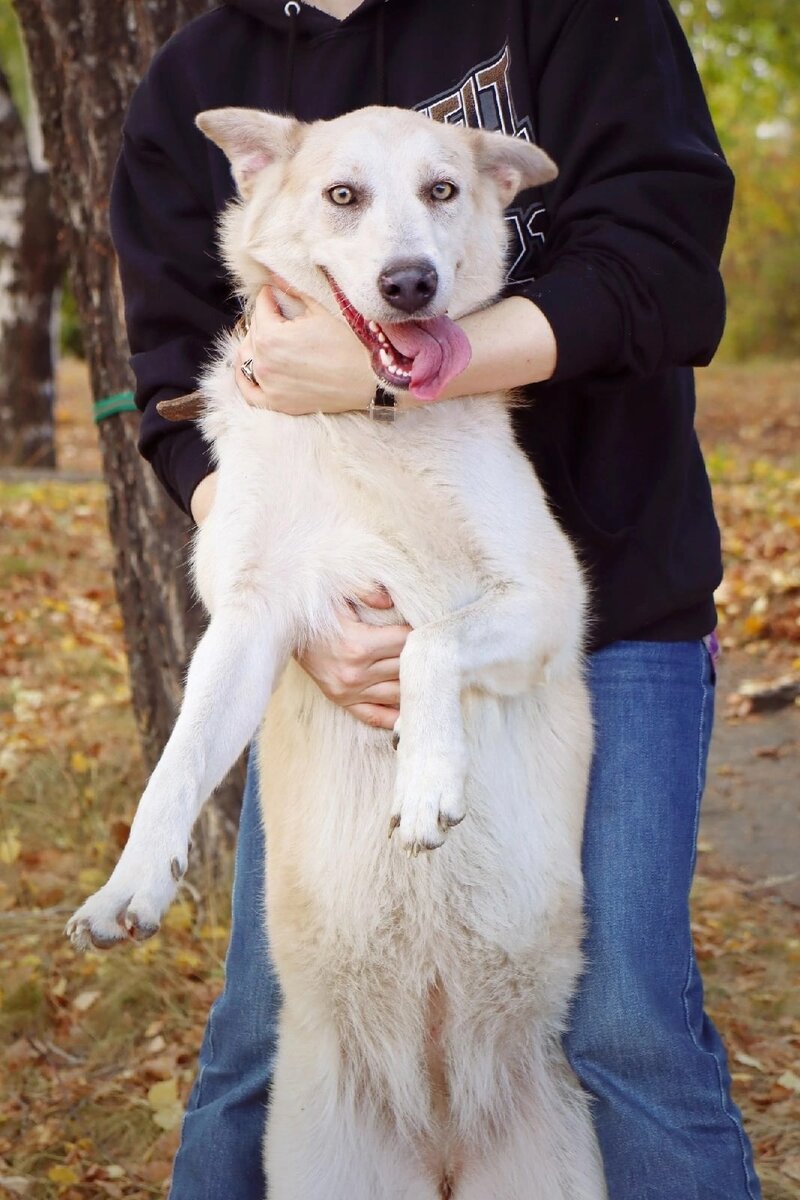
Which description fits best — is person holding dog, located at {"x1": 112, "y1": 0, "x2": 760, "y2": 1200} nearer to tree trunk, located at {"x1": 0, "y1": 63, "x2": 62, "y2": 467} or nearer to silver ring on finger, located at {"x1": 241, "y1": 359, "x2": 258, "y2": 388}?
silver ring on finger, located at {"x1": 241, "y1": 359, "x2": 258, "y2": 388}

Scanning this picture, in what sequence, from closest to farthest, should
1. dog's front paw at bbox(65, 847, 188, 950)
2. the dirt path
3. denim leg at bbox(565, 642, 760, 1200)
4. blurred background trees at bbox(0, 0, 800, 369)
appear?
dog's front paw at bbox(65, 847, 188, 950)
denim leg at bbox(565, 642, 760, 1200)
the dirt path
blurred background trees at bbox(0, 0, 800, 369)

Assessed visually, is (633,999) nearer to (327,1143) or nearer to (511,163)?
(327,1143)

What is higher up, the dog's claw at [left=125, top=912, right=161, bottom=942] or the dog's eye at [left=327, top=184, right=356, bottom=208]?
the dog's eye at [left=327, top=184, right=356, bottom=208]

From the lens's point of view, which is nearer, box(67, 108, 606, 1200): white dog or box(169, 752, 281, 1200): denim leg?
box(67, 108, 606, 1200): white dog

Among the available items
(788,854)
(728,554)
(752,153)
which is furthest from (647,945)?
(752,153)

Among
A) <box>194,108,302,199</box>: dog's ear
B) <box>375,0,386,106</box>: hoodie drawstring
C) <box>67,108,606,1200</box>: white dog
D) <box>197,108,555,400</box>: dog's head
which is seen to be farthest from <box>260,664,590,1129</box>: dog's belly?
<box>375,0,386,106</box>: hoodie drawstring

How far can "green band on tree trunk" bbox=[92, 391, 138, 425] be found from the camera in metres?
3.65

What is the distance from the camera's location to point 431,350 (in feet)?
7.69

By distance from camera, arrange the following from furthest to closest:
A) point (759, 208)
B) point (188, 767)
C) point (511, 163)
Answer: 1. point (759, 208)
2. point (511, 163)
3. point (188, 767)

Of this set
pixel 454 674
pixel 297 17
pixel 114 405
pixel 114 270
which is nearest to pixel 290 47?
pixel 297 17

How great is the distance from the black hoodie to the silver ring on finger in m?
0.22

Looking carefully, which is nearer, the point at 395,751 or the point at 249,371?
the point at 395,751

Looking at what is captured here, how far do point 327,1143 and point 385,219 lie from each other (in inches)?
67.9

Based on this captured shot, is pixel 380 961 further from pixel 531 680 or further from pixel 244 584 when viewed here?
pixel 244 584
